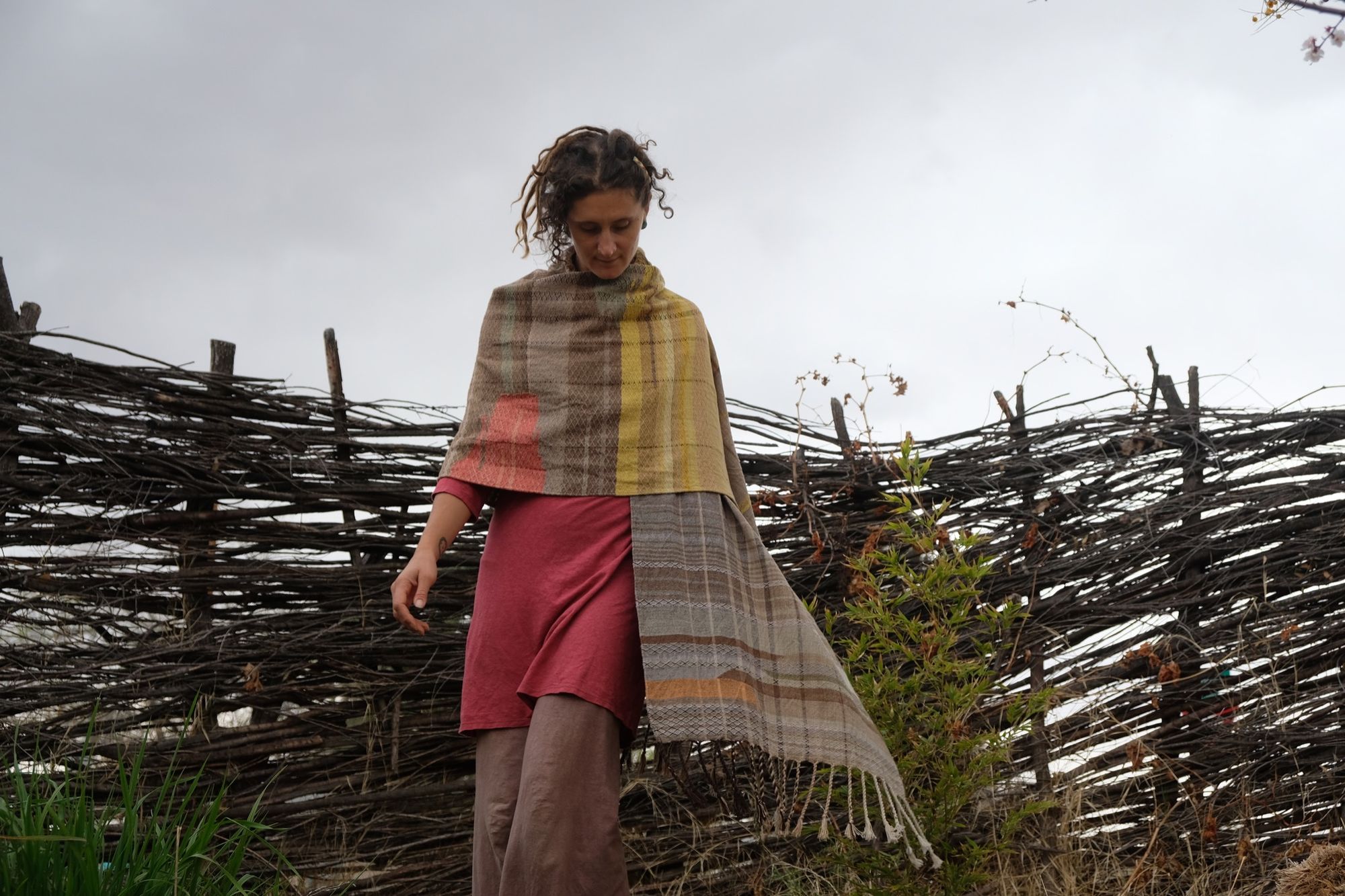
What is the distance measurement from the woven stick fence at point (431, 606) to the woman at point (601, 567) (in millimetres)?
1183

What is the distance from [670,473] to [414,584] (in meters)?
0.52

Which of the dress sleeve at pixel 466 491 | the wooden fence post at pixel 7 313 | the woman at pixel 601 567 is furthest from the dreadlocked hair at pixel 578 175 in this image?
the wooden fence post at pixel 7 313

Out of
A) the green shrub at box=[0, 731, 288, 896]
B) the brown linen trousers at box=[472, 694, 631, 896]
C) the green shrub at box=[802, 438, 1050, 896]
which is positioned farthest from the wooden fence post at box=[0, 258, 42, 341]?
the green shrub at box=[802, 438, 1050, 896]

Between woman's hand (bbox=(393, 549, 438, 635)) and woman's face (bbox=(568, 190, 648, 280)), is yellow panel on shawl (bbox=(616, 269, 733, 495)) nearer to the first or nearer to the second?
woman's face (bbox=(568, 190, 648, 280))

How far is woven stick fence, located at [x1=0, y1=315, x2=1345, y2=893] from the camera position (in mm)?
2961

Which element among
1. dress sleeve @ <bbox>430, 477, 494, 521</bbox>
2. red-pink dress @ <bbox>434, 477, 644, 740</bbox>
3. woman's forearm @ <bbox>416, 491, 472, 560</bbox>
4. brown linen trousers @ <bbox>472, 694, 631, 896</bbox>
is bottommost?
brown linen trousers @ <bbox>472, 694, 631, 896</bbox>

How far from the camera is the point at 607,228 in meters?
2.02

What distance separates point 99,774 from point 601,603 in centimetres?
181

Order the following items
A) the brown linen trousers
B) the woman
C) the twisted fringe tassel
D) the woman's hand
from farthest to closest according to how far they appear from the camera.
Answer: the twisted fringe tassel → the woman's hand → the woman → the brown linen trousers

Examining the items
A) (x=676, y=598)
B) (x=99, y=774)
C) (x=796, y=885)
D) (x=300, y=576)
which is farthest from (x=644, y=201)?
(x=99, y=774)

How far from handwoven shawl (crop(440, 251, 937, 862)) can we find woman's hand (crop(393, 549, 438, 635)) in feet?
0.64

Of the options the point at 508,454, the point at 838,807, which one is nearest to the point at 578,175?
the point at 508,454

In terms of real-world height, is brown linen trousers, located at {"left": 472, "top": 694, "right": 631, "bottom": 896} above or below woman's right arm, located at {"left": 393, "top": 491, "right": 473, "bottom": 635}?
below

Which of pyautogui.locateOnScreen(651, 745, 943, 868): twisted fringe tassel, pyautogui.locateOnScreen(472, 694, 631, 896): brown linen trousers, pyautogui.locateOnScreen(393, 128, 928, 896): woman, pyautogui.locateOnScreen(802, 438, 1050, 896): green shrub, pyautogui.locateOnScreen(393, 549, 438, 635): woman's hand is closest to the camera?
pyautogui.locateOnScreen(472, 694, 631, 896): brown linen trousers
